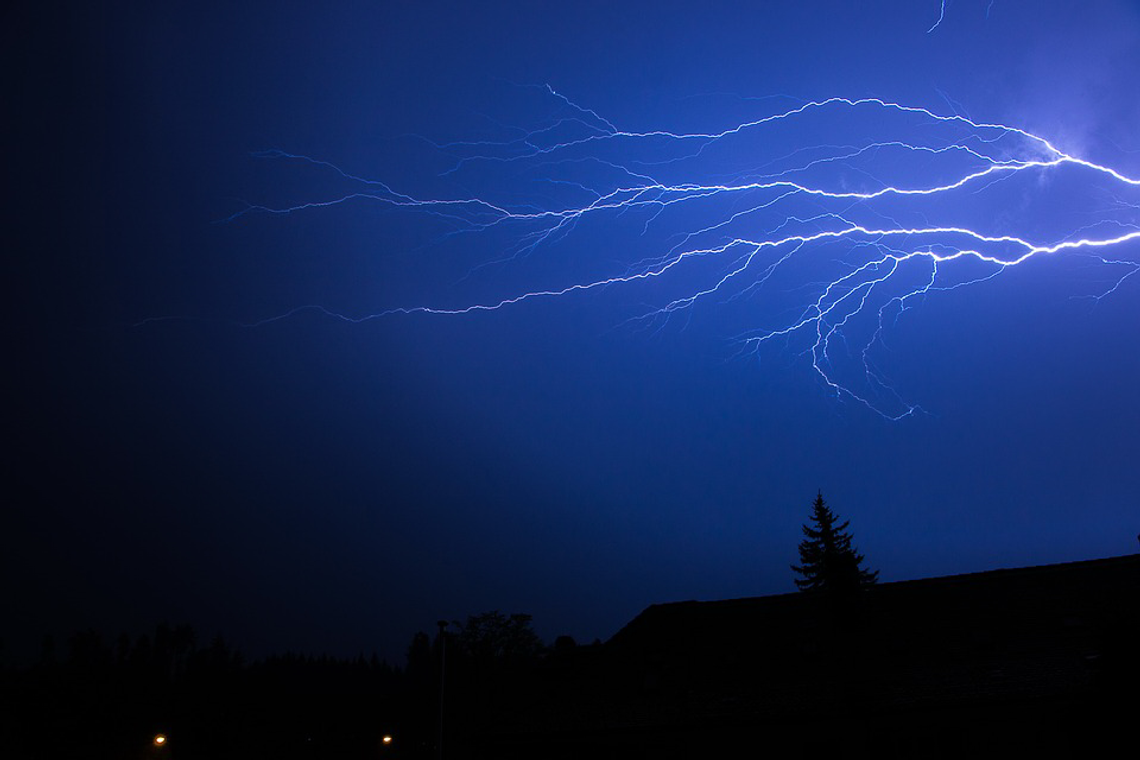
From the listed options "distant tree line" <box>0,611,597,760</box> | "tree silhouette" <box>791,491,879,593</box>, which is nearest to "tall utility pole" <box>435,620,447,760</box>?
"distant tree line" <box>0,611,597,760</box>

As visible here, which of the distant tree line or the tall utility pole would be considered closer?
the tall utility pole

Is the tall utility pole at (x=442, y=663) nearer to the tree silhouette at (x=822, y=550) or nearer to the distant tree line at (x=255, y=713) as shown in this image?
the distant tree line at (x=255, y=713)

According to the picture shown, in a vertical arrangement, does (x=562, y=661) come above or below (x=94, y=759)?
above

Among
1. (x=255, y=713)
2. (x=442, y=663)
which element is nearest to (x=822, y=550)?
(x=442, y=663)

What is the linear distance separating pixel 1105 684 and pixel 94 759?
33601mm

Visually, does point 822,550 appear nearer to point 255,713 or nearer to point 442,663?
point 442,663

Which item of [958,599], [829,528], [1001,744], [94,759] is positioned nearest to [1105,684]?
[1001,744]

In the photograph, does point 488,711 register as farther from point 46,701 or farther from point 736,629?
point 46,701

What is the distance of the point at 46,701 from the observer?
2909 cm

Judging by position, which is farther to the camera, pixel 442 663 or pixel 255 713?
pixel 255 713

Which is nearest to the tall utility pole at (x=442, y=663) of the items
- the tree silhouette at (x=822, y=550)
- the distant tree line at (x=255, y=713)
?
the distant tree line at (x=255, y=713)

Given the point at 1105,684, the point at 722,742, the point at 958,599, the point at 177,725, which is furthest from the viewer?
the point at 177,725

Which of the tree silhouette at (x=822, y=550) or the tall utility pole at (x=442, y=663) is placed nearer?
the tall utility pole at (x=442, y=663)

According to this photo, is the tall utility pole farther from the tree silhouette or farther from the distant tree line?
the tree silhouette
